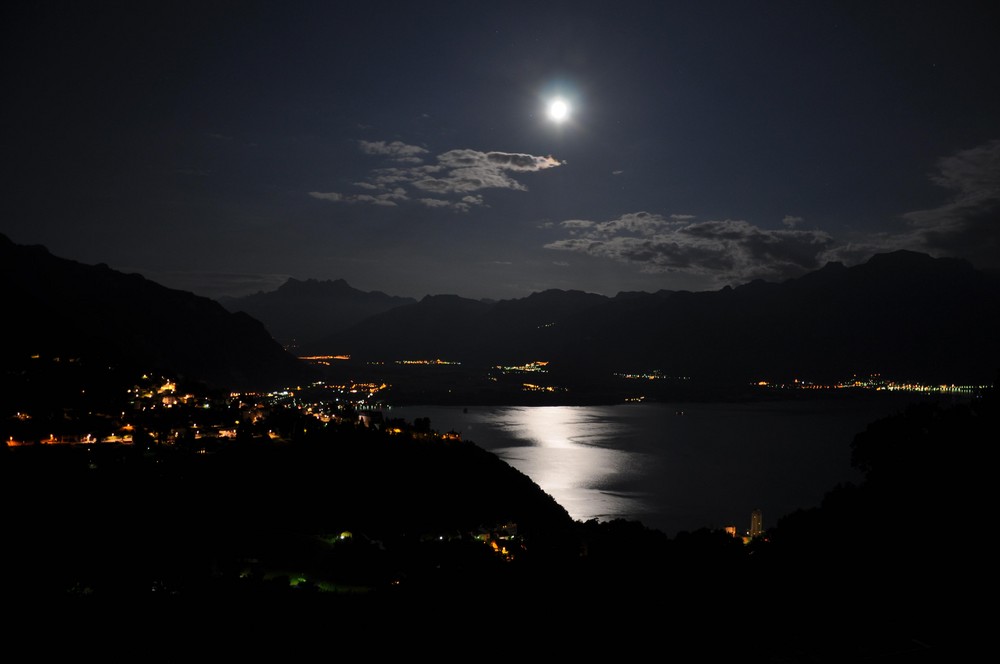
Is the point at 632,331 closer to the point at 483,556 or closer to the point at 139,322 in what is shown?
the point at 139,322

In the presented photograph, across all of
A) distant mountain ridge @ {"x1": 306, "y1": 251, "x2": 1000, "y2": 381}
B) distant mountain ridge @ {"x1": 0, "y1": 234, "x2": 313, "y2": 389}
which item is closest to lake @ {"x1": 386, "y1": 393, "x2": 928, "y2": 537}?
distant mountain ridge @ {"x1": 0, "y1": 234, "x2": 313, "y2": 389}

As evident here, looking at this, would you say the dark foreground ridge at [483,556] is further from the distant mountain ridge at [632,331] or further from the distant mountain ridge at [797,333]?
the distant mountain ridge at [797,333]

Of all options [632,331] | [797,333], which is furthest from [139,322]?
[797,333]

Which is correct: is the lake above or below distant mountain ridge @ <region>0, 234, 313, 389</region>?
below

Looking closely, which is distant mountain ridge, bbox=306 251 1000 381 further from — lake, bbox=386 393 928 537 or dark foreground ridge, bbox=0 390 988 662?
dark foreground ridge, bbox=0 390 988 662

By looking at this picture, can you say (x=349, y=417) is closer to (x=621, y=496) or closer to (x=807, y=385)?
(x=621, y=496)

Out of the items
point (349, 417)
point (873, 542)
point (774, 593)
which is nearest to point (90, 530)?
point (774, 593)

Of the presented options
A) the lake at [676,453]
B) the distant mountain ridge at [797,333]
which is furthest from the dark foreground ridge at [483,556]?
the distant mountain ridge at [797,333]
